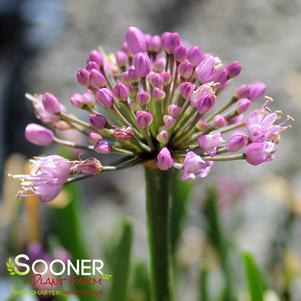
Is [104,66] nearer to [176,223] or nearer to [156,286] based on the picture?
[156,286]

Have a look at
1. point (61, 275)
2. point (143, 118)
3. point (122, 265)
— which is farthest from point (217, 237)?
point (143, 118)

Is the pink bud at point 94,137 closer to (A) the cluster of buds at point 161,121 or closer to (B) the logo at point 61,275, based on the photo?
(A) the cluster of buds at point 161,121

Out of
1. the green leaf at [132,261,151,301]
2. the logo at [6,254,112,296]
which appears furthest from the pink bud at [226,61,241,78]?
the green leaf at [132,261,151,301]

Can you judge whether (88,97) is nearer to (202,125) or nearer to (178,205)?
(202,125)

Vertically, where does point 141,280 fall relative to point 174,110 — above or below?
below

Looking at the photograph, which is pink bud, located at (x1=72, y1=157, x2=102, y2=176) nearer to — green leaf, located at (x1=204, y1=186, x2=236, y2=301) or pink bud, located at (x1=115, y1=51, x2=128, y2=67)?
pink bud, located at (x1=115, y1=51, x2=128, y2=67)

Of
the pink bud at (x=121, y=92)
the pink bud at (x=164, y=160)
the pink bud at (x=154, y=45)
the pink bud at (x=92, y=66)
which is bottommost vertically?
the pink bud at (x=164, y=160)

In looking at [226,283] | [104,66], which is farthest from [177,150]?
[226,283]

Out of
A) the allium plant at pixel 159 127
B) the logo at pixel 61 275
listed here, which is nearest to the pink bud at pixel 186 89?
the allium plant at pixel 159 127
